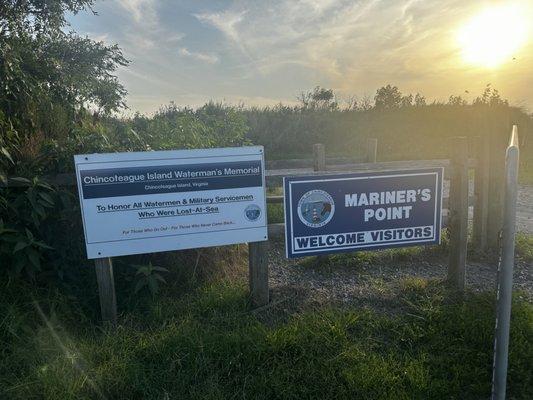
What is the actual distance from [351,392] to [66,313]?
2.58 metres

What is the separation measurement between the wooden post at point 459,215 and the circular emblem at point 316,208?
4.66 ft

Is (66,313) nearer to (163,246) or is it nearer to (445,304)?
(163,246)

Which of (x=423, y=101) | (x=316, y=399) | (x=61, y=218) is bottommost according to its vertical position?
(x=316, y=399)

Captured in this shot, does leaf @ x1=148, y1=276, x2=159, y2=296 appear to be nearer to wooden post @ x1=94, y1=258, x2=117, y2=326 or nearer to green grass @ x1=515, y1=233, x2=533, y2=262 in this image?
wooden post @ x1=94, y1=258, x2=117, y2=326

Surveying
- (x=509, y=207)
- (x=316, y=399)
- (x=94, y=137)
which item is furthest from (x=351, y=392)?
(x=94, y=137)

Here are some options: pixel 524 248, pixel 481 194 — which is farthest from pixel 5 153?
pixel 524 248

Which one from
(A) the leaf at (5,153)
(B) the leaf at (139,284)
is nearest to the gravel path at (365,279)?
(B) the leaf at (139,284)

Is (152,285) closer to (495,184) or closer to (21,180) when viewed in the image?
(21,180)

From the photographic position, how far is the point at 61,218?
160 inches

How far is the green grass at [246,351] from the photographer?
9.60ft

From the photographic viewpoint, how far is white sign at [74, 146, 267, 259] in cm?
358

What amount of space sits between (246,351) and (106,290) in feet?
4.71

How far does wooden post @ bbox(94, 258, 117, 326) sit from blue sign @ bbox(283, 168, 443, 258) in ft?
5.67

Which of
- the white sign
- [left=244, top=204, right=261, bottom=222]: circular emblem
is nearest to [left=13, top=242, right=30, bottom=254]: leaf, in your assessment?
the white sign
